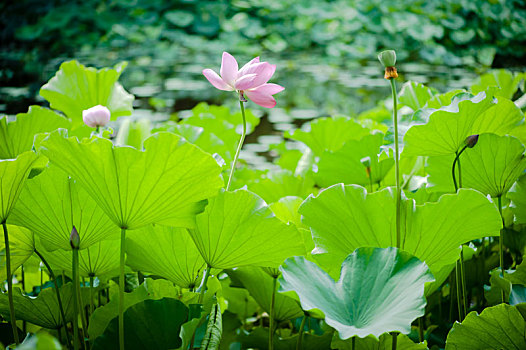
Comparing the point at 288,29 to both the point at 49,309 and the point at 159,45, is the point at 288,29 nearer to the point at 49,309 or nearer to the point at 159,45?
the point at 159,45

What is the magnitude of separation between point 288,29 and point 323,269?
11.7 feet

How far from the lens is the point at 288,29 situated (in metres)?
3.77

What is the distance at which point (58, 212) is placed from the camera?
39 cm

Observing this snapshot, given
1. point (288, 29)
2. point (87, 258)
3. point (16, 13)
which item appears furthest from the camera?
point (288, 29)

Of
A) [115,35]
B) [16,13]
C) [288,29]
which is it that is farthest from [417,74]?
[16,13]

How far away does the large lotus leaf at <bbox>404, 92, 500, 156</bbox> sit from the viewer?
41 cm

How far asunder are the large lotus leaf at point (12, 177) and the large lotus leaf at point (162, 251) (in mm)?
93

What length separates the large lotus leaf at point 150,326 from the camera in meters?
0.37

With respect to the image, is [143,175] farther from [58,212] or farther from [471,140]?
[471,140]

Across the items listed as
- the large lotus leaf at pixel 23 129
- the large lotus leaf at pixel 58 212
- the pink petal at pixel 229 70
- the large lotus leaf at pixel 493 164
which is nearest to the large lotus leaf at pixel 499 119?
the large lotus leaf at pixel 493 164

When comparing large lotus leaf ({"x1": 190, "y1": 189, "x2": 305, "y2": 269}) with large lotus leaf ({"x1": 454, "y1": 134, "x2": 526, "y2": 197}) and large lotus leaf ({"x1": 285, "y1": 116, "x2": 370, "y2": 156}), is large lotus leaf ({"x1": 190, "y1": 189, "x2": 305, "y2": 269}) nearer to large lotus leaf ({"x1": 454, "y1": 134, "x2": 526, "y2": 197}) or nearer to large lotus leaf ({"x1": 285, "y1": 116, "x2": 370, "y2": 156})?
large lotus leaf ({"x1": 454, "y1": 134, "x2": 526, "y2": 197})

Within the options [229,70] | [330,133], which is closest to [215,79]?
[229,70]

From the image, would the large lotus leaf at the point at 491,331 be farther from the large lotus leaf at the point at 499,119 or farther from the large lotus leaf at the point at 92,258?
the large lotus leaf at the point at 92,258

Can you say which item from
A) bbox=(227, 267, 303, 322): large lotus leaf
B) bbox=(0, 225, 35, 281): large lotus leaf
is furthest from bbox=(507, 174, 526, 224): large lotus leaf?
bbox=(0, 225, 35, 281): large lotus leaf
